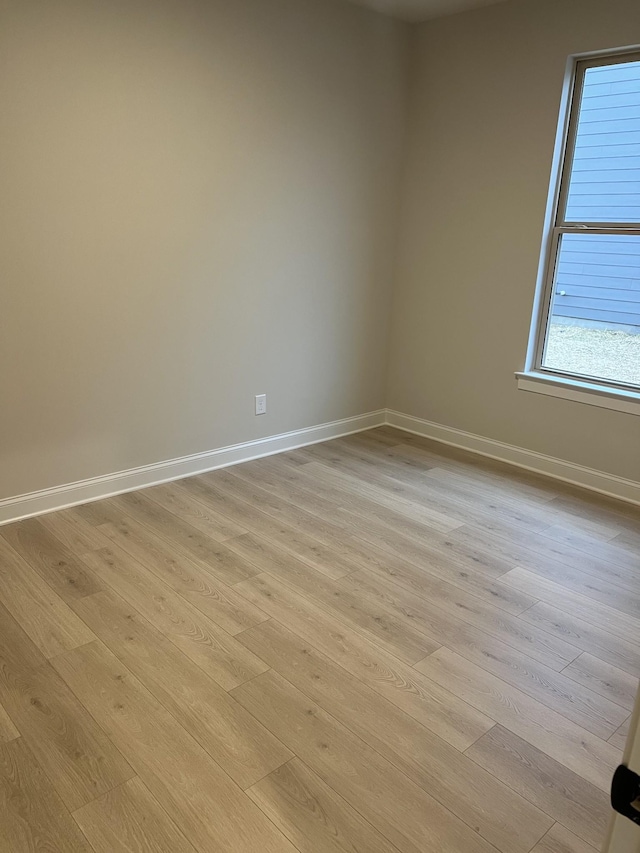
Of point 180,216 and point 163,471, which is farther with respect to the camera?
point 163,471

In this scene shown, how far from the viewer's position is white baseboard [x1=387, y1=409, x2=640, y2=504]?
3.41 m

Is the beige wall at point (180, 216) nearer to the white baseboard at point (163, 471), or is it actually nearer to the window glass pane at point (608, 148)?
the white baseboard at point (163, 471)

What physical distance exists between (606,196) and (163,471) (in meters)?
2.70

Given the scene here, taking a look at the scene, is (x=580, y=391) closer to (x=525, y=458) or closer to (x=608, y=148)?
(x=525, y=458)

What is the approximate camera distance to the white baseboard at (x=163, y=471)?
2.93 metres

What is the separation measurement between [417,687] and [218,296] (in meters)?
2.21

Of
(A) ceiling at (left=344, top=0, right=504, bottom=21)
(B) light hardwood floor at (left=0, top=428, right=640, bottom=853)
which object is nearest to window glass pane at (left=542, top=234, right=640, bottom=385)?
(B) light hardwood floor at (left=0, top=428, right=640, bottom=853)

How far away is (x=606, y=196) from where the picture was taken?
3.29 meters

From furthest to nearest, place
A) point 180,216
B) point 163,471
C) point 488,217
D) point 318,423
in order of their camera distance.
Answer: point 318,423 → point 488,217 → point 163,471 → point 180,216

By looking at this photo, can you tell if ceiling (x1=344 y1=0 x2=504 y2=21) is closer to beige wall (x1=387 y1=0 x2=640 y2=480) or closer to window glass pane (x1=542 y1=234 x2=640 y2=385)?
beige wall (x1=387 y1=0 x2=640 y2=480)

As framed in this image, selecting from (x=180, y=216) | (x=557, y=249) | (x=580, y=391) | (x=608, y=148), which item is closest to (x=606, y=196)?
(x=608, y=148)

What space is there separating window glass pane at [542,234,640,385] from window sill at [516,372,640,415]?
8cm

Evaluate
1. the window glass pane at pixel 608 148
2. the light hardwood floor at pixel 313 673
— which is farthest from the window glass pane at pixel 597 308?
the light hardwood floor at pixel 313 673

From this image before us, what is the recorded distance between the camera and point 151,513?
3025 mm
